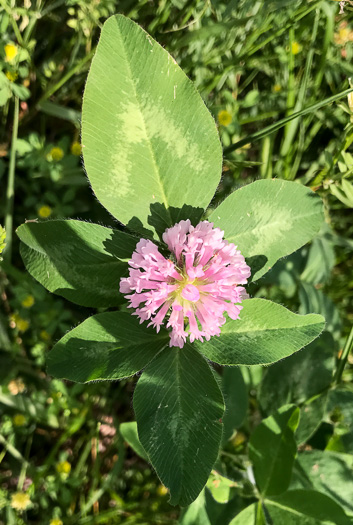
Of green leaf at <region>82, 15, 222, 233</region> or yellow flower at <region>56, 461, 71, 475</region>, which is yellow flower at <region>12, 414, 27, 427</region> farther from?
green leaf at <region>82, 15, 222, 233</region>

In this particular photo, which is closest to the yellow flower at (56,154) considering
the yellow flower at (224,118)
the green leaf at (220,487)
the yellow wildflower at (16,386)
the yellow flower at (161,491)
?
the yellow flower at (224,118)

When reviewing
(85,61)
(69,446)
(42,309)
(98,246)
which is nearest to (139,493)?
(69,446)

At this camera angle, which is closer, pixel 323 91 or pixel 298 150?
pixel 298 150

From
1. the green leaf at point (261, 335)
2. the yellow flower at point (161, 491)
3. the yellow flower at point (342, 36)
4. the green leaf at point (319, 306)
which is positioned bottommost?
the yellow flower at point (161, 491)

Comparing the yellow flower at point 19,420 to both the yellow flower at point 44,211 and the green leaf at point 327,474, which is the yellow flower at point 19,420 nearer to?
the yellow flower at point 44,211

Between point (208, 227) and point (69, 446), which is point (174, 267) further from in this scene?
point (69, 446)

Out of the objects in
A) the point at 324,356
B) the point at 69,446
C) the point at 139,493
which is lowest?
the point at 139,493

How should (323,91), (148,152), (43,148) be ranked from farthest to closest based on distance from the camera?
(323,91) → (43,148) → (148,152)
